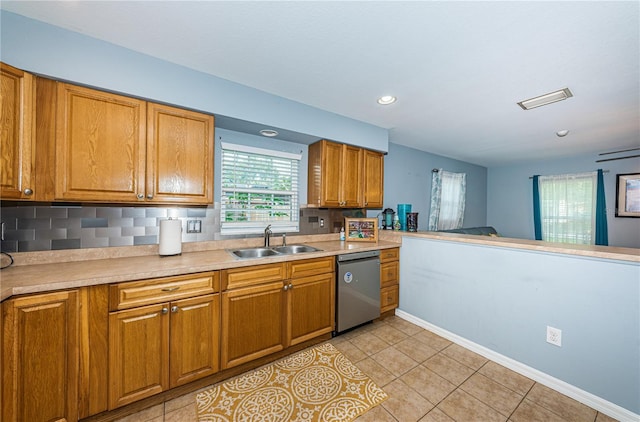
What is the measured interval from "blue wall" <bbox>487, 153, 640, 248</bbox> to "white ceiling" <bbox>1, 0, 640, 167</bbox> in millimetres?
2355

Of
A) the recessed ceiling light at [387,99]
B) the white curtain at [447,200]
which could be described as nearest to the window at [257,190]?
the recessed ceiling light at [387,99]

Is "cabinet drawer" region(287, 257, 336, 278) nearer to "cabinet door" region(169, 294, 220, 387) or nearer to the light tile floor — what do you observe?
"cabinet door" region(169, 294, 220, 387)

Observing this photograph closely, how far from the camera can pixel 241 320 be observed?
5.96 feet

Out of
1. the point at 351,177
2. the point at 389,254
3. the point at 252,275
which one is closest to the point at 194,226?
the point at 252,275

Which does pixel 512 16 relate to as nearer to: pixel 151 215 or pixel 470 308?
pixel 470 308

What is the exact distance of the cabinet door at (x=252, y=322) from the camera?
1.76 m

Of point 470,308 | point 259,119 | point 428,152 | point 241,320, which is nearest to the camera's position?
point 241,320

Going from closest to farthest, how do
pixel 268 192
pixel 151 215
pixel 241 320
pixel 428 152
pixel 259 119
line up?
pixel 241 320 → pixel 151 215 → pixel 259 119 → pixel 268 192 → pixel 428 152

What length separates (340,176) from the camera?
278 cm

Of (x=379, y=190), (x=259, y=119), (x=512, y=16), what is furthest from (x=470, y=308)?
(x=259, y=119)

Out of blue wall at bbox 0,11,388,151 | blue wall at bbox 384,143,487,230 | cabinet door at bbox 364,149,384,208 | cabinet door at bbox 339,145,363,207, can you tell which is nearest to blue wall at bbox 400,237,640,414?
cabinet door at bbox 364,149,384,208

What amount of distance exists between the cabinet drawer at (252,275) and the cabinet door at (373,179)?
1501 mm

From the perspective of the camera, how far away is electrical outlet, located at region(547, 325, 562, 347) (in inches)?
69.0

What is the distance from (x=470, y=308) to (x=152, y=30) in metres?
3.36
